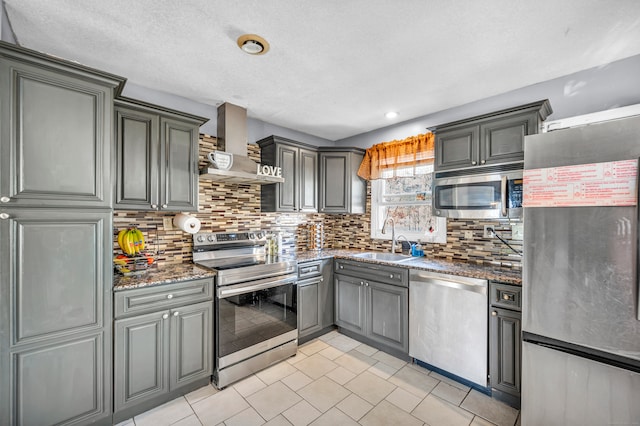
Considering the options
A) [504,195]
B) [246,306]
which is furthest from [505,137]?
[246,306]

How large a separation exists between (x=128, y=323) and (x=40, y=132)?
1.28 m

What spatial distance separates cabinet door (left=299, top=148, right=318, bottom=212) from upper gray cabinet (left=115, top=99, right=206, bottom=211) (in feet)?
4.26

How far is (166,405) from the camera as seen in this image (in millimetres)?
2045

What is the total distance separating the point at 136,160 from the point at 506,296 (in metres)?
3.05

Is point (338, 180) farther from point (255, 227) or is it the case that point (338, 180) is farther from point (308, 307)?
point (308, 307)

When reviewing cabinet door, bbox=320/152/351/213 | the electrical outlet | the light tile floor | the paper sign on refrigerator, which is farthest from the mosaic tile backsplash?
the light tile floor

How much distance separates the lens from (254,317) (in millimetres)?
2480

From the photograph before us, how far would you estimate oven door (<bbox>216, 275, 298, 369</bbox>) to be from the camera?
228cm

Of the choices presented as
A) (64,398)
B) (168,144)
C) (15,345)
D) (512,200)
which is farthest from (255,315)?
(512,200)

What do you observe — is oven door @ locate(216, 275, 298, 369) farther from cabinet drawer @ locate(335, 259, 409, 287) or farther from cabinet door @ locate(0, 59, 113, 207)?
cabinet door @ locate(0, 59, 113, 207)

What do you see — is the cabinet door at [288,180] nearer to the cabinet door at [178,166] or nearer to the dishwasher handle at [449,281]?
the cabinet door at [178,166]

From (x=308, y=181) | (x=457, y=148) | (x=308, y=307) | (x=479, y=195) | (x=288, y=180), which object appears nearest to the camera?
(x=479, y=195)

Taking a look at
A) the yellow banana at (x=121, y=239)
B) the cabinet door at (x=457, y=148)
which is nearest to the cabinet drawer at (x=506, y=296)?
the cabinet door at (x=457, y=148)

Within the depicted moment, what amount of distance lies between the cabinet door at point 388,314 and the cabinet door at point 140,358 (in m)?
1.88
